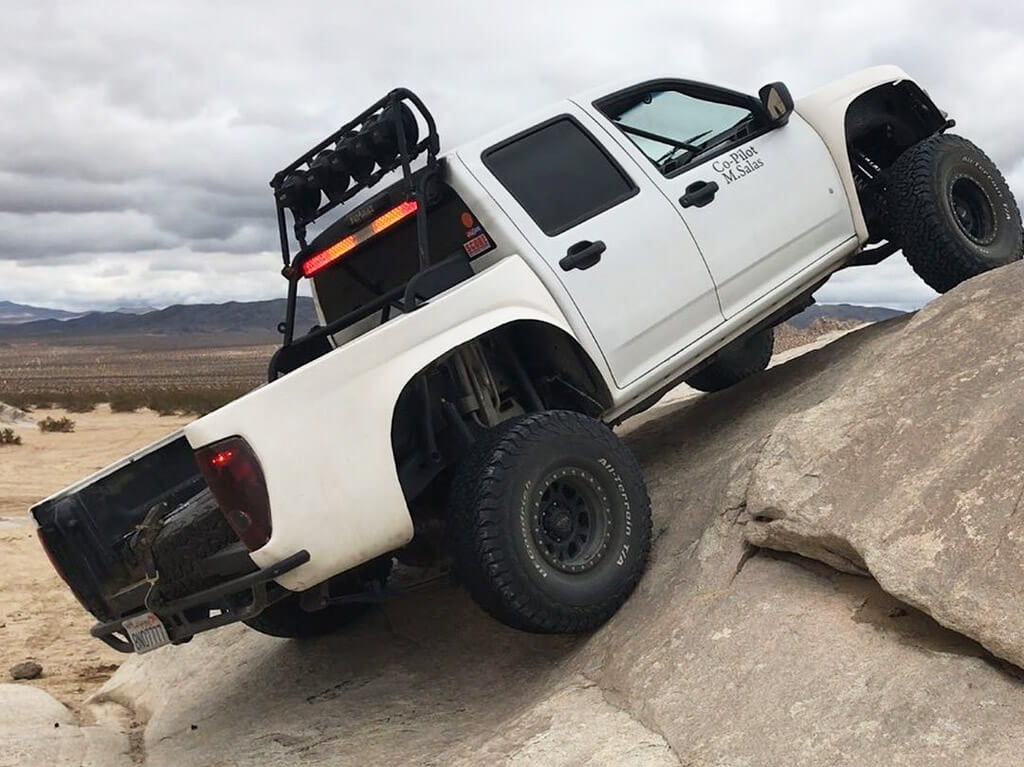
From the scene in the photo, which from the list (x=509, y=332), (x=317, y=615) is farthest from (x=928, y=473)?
(x=317, y=615)

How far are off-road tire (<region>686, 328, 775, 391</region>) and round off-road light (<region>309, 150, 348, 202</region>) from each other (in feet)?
11.3

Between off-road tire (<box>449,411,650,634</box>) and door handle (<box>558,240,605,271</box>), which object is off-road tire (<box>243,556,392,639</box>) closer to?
off-road tire (<box>449,411,650,634</box>)

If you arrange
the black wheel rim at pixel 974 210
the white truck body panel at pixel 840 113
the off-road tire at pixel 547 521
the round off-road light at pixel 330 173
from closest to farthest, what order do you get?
the off-road tire at pixel 547 521 < the round off-road light at pixel 330 173 < the white truck body panel at pixel 840 113 < the black wheel rim at pixel 974 210

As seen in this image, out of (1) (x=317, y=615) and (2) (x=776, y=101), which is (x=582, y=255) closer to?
(2) (x=776, y=101)

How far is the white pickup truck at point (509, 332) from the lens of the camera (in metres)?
3.58

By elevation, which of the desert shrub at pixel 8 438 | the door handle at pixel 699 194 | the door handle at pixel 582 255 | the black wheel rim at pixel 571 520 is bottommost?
the black wheel rim at pixel 571 520

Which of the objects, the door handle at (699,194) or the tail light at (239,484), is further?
the door handle at (699,194)

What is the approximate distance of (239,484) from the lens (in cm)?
338

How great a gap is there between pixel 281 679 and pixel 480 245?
238cm

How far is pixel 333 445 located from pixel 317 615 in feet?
6.67

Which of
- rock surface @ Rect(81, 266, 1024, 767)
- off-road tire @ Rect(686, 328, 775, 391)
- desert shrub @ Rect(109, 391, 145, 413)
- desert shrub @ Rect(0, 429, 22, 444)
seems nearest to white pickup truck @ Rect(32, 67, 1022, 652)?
rock surface @ Rect(81, 266, 1024, 767)

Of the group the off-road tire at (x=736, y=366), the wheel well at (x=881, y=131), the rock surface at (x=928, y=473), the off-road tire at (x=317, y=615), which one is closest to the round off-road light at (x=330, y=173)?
the off-road tire at (x=317, y=615)

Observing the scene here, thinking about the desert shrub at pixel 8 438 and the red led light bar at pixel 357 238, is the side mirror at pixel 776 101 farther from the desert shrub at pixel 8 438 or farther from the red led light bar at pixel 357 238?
the desert shrub at pixel 8 438

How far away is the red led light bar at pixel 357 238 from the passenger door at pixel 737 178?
1258 millimetres
